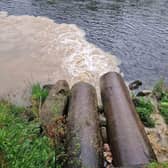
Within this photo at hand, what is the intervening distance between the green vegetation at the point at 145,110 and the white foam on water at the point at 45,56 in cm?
162

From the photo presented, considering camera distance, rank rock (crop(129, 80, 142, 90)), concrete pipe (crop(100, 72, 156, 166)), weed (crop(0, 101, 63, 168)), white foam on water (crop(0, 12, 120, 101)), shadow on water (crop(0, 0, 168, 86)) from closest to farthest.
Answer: weed (crop(0, 101, 63, 168)) < concrete pipe (crop(100, 72, 156, 166)) < rock (crop(129, 80, 142, 90)) < white foam on water (crop(0, 12, 120, 101)) < shadow on water (crop(0, 0, 168, 86))

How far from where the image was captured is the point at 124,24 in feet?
45.7

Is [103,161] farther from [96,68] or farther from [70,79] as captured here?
[96,68]

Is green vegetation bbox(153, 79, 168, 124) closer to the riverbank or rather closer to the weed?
the riverbank

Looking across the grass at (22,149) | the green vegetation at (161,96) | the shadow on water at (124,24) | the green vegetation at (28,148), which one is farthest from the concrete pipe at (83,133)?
the shadow on water at (124,24)

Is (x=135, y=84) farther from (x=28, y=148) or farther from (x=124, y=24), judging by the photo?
(x=124, y=24)

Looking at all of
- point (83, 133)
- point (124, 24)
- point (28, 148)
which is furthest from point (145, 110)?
point (124, 24)

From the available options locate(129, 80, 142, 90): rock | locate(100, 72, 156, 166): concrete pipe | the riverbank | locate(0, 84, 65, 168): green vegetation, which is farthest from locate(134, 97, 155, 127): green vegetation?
locate(0, 84, 65, 168): green vegetation

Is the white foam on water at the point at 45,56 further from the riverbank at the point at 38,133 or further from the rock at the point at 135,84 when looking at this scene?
the riverbank at the point at 38,133

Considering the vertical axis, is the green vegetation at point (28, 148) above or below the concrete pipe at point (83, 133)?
above

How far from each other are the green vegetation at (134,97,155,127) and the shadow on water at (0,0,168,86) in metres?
1.77

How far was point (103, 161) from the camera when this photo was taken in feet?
14.9

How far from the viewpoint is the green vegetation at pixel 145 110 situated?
673 centimetres

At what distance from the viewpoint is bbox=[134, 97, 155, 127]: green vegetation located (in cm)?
673
